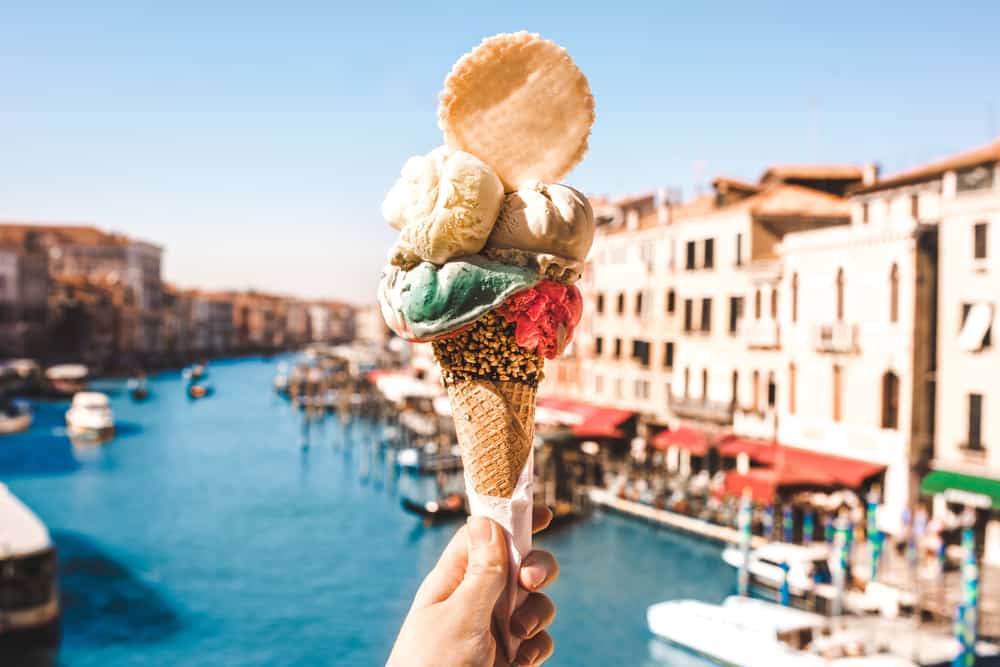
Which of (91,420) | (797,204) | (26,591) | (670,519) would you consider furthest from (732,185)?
(91,420)

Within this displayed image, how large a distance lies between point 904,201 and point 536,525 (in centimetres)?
2033

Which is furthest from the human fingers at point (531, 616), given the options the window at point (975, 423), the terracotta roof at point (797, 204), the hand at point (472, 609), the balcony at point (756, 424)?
the terracotta roof at point (797, 204)

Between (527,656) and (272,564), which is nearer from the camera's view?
(527,656)

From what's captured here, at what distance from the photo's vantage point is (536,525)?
9.23ft

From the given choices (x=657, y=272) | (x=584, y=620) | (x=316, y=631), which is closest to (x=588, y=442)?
(x=657, y=272)

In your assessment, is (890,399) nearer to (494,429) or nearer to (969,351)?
(969,351)

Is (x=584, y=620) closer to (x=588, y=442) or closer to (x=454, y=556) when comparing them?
(x=588, y=442)

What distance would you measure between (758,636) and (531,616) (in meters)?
13.9

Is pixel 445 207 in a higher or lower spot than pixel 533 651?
higher

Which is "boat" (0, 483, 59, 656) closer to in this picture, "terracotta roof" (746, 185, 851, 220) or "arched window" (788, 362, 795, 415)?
"arched window" (788, 362, 795, 415)

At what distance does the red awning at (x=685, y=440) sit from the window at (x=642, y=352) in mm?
3158

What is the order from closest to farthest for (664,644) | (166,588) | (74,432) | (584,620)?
1. (664,644)
2. (584,620)
3. (166,588)
4. (74,432)

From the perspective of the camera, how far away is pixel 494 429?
103 inches

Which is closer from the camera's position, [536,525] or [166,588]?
[536,525]
